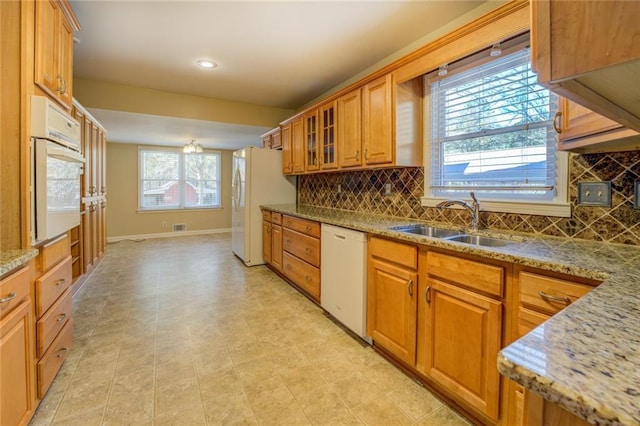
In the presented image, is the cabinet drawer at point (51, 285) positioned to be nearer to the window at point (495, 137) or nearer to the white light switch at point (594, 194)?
the window at point (495, 137)

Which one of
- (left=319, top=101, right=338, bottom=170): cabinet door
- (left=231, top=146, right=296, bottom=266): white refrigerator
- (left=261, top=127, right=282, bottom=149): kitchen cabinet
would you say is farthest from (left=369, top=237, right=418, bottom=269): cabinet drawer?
(left=261, top=127, right=282, bottom=149): kitchen cabinet

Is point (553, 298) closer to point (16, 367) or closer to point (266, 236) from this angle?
point (16, 367)

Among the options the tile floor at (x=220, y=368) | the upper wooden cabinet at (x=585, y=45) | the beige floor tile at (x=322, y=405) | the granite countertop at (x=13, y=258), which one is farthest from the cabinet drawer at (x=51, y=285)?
the upper wooden cabinet at (x=585, y=45)

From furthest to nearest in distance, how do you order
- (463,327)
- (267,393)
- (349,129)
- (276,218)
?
(276,218)
(349,129)
(267,393)
(463,327)

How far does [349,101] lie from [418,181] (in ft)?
3.40

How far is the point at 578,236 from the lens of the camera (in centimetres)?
162

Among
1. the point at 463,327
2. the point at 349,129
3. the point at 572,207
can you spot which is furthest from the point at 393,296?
the point at 349,129

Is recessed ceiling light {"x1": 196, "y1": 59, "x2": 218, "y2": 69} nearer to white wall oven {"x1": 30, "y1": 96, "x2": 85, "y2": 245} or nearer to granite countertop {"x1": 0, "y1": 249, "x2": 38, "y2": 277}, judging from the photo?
white wall oven {"x1": 30, "y1": 96, "x2": 85, "y2": 245}

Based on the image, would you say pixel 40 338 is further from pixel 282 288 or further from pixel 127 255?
pixel 127 255

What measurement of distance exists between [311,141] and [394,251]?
84.7 inches

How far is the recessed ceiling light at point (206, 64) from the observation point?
10.2ft

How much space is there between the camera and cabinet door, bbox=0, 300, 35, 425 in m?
1.21

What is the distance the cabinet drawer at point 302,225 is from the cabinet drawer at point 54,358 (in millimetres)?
1959

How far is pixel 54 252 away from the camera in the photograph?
1766mm
